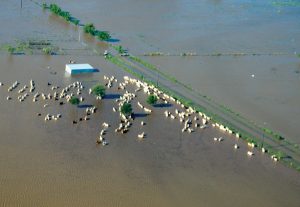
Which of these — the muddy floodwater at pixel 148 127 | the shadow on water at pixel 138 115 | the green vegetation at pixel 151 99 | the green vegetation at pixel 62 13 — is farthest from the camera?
the green vegetation at pixel 62 13

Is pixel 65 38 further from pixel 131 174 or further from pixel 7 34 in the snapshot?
pixel 131 174

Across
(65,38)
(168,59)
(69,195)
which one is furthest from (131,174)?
(65,38)

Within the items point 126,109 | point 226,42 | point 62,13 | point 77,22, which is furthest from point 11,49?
point 226,42

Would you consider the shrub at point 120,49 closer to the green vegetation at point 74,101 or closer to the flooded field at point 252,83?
the flooded field at point 252,83

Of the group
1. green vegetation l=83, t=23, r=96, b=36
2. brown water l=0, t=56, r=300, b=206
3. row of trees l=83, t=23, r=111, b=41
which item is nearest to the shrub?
row of trees l=83, t=23, r=111, b=41

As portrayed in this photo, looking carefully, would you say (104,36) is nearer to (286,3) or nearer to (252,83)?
(252,83)

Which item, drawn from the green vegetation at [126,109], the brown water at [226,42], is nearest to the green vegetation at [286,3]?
the brown water at [226,42]
